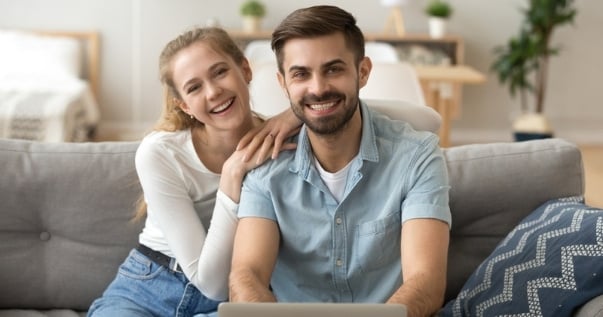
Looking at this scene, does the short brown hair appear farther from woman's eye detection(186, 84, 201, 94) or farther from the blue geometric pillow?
the blue geometric pillow

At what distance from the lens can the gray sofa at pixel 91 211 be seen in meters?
2.33

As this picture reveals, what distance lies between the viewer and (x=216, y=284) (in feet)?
6.65

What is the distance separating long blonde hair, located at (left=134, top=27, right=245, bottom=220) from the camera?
216 centimetres

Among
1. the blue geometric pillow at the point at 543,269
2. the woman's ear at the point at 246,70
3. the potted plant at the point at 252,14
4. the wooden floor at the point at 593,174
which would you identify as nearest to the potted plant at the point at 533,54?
the wooden floor at the point at 593,174

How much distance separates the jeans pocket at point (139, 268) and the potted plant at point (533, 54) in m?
4.51

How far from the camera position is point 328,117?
186 centimetres

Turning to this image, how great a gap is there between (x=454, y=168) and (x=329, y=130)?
575 millimetres

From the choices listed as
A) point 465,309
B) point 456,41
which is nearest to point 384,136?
point 465,309

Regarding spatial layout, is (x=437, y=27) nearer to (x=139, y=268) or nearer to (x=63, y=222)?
(x=63, y=222)

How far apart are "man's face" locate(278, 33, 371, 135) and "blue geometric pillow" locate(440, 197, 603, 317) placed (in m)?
0.54

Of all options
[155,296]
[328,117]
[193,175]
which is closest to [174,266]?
[155,296]

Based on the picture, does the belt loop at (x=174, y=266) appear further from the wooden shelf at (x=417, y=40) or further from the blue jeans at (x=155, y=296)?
the wooden shelf at (x=417, y=40)

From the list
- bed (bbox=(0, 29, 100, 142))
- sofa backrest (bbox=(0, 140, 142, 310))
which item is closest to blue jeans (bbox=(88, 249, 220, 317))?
sofa backrest (bbox=(0, 140, 142, 310))

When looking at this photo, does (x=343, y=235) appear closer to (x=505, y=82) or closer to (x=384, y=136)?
(x=384, y=136)
